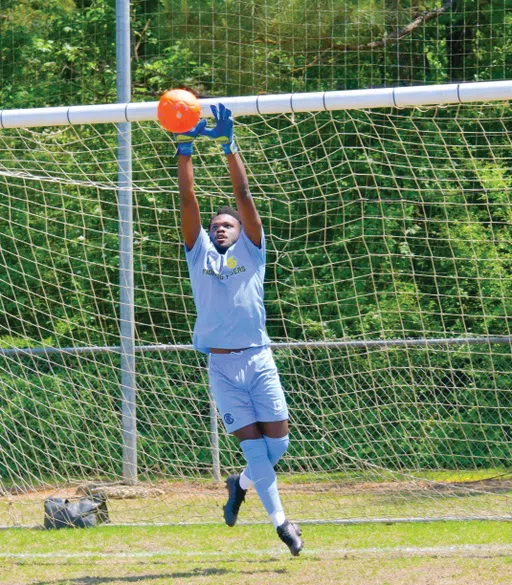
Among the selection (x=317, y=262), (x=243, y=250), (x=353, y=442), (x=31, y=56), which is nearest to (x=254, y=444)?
(x=243, y=250)

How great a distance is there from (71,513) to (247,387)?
2496 mm

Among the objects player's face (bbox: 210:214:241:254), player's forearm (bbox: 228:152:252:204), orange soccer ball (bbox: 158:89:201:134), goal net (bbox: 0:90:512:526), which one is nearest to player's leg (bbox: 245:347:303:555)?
player's face (bbox: 210:214:241:254)

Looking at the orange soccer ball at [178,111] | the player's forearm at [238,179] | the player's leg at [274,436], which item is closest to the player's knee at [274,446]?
the player's leg at [274,436]

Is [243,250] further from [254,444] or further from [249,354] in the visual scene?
[254,444]

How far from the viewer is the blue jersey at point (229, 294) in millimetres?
6141

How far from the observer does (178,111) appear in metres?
5.93

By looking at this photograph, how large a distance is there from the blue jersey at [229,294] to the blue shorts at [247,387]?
8cm

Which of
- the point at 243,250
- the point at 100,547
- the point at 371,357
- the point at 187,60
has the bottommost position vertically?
the point at 100,547

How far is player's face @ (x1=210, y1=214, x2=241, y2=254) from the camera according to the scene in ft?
20.8

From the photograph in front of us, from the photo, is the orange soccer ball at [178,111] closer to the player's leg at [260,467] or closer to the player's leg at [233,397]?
the player's leg at [233,397]

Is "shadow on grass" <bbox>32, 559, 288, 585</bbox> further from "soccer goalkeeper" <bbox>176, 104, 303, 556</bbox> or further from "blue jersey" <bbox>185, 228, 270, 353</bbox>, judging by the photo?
"blue jersey" <bbox>185, 228, 270, 353</bbox>

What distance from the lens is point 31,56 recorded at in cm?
1441

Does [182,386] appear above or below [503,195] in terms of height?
below

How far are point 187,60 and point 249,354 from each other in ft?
25.4
